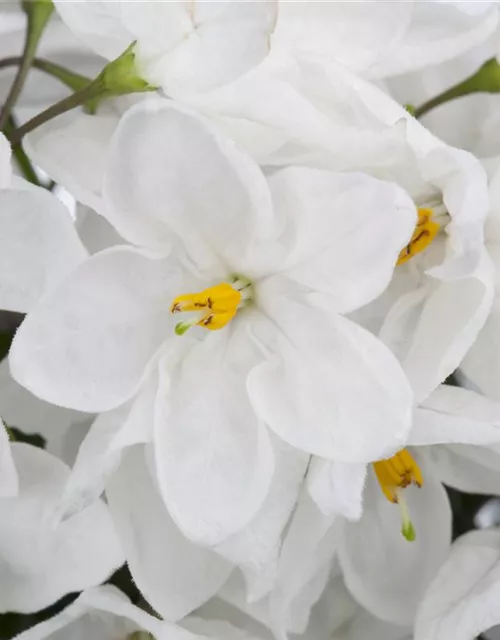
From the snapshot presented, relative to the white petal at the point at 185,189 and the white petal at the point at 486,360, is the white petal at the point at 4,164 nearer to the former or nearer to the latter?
the white petal at the point at 185,189

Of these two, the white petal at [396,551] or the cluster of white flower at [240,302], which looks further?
the white petal at [396,551]

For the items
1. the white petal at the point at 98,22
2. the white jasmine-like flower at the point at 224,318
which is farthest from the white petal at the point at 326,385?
the white petal at the point at 98,22

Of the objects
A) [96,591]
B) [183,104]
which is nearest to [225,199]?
[183,104]

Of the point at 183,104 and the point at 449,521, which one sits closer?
the point at 183,104

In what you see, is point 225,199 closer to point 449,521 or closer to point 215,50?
point 215,50

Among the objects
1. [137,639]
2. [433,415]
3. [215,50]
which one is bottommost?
[137,639]

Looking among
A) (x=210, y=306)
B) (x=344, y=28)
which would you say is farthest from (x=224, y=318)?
(x=344, y=28)

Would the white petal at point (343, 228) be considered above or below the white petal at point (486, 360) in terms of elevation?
above

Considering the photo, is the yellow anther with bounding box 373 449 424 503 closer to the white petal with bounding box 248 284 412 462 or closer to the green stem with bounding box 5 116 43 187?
the white petal with bounding box 248 284 412 462

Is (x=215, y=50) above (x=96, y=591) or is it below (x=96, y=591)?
above
